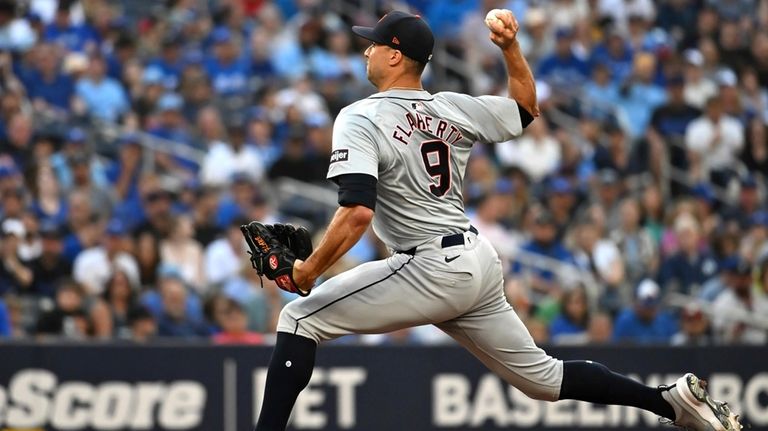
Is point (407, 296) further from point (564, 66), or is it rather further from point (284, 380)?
point (564, 66)

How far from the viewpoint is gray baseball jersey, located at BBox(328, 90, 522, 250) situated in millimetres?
6000

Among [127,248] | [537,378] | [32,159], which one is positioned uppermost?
[32,159]

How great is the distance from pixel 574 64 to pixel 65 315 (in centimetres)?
809

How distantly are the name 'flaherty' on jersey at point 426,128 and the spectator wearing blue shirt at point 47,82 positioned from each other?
26.9 ft

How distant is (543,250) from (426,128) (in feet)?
23.4

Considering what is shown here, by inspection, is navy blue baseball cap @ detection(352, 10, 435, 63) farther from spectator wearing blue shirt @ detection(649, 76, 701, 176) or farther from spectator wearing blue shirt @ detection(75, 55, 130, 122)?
spectator wearing blue shirt @ detection(649, 76, 701, 176)

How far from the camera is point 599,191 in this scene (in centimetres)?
1414

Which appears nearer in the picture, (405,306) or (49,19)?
(405,306)

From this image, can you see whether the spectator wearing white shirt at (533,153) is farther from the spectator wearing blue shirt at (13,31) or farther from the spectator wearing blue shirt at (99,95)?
the spectator wearing blue shirt at (13,31)

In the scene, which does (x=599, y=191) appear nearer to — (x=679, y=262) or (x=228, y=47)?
(x=679, y=262)

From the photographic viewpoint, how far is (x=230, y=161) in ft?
43.4

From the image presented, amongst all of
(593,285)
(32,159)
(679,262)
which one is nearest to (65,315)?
(32,159)

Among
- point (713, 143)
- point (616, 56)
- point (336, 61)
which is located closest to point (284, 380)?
point (336, 61)

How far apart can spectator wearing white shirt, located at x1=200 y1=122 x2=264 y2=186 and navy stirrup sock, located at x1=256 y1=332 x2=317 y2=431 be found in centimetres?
711
